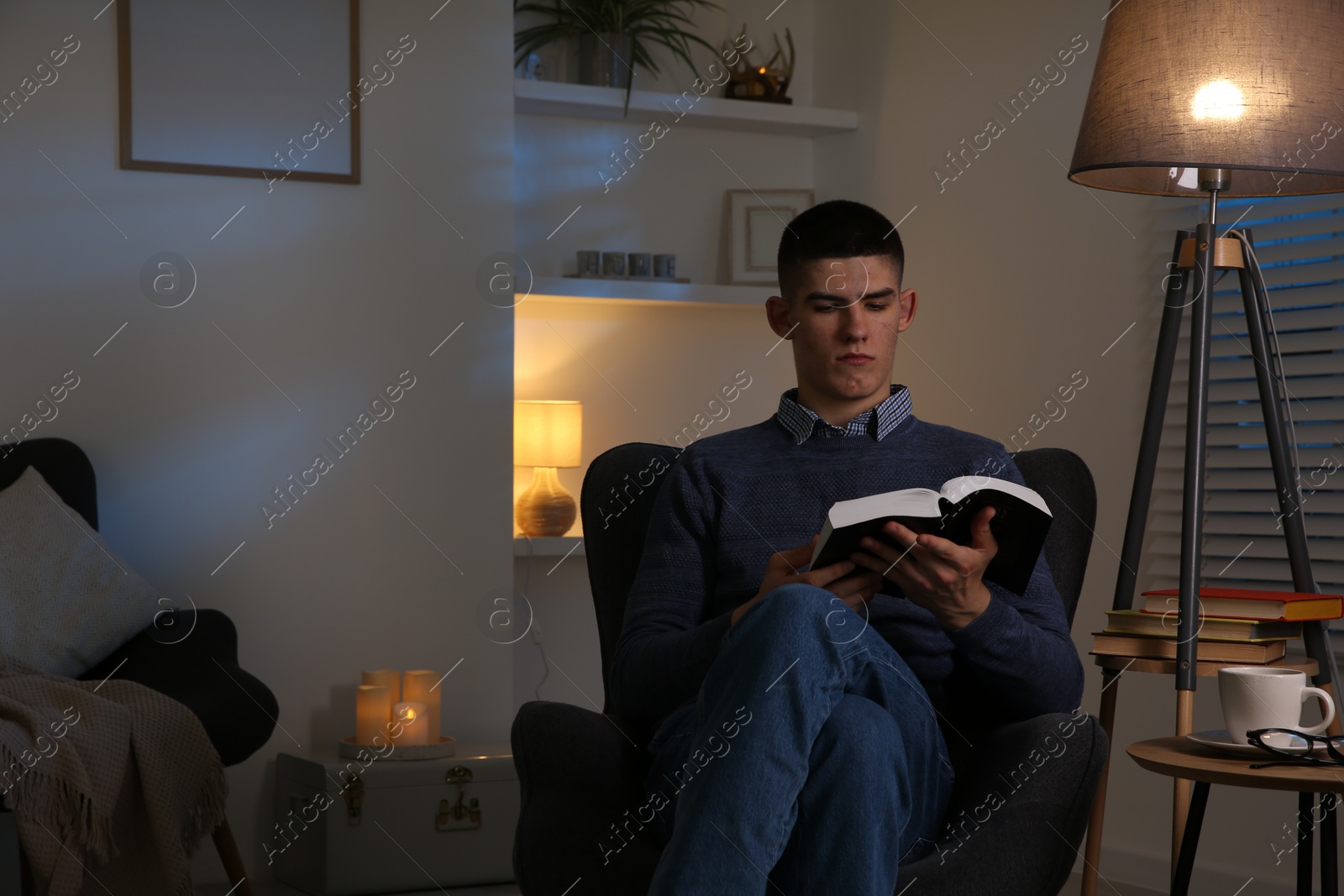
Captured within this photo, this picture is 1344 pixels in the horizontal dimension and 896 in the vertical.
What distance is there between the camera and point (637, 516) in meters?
1.94

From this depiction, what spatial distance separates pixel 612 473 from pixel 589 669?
1857 millimetres

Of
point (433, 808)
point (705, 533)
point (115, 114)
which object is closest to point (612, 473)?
point (705, 533)

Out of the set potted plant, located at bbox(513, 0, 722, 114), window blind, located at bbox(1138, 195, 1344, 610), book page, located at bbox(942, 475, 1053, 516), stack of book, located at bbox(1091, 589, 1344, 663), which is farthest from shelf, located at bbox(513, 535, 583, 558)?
book page, located at bbox(942, 475, 1053, 516)

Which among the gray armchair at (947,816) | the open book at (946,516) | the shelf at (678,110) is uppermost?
the shelf at (678,110)

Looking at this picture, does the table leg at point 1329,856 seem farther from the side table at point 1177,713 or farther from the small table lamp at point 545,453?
the small table lamp at point 545,453

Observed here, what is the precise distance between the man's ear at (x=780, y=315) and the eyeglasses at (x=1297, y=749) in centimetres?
81

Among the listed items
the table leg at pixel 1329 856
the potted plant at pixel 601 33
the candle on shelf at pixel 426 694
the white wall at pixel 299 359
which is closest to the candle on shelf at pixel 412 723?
the candle on shelf at pixel 426 694

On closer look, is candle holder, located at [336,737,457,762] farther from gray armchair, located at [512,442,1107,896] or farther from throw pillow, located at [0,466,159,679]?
gray armchair, located at [512,442,1107,896]

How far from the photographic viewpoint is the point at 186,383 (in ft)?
9.70

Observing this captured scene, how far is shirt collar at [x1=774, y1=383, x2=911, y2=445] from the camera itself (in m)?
1.82

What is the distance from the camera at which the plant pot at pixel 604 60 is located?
356cm

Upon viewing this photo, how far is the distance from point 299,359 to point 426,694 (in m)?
0.82

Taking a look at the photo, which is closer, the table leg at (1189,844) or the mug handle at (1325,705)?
the mug handle at (1325,705)

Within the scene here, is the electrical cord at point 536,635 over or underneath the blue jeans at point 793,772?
underneath
